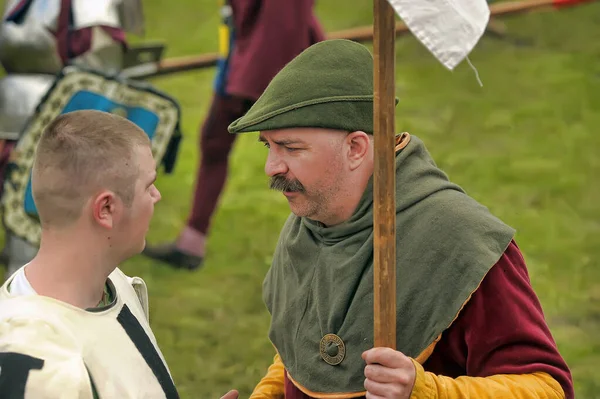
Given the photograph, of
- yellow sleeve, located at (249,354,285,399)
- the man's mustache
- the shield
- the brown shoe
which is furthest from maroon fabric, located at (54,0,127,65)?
the man's mustache

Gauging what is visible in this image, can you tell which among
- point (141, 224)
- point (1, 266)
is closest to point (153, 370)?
point (141, 224)

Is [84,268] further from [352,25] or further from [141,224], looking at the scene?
[352,25]

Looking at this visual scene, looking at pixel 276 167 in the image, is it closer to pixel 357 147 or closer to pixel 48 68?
pixel 357 147

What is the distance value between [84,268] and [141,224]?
0.16 meters

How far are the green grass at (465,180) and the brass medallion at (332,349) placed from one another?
2.44 m

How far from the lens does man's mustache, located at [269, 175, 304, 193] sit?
2.62m

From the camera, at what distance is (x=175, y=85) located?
34.8 feet

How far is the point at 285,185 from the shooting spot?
2.63 meters

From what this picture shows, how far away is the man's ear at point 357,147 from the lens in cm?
258

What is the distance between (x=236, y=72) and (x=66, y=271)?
393cm

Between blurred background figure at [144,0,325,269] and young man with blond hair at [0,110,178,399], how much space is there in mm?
3653

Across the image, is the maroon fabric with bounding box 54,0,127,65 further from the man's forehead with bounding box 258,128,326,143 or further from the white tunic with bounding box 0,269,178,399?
the white tunic with bounding box 0,269,178,399

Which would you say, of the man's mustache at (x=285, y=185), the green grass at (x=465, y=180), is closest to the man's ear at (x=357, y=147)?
the man's mustache at (x=285, y=185)

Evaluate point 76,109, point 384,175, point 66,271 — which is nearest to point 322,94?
point 384,175
